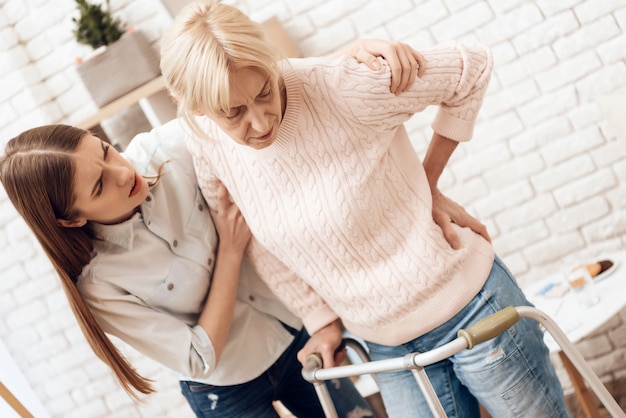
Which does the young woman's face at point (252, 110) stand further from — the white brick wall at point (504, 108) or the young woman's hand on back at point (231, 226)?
the white brick wall at point (504, 108)

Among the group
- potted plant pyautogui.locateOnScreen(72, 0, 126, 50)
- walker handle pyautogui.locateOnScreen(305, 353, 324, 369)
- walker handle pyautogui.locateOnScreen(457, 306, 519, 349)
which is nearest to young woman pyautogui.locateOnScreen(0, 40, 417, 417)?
walker handle pyautogui.locateOnScreen(305, 353, 324, 369)

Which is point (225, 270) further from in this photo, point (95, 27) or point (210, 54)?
point (95, 27)

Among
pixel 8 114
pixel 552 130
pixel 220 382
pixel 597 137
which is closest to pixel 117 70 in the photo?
pixel 8 114

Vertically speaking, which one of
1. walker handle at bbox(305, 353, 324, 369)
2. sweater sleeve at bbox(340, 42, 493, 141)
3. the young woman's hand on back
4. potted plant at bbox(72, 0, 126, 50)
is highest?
potted plant at bbox(72, 0, 126, 50)

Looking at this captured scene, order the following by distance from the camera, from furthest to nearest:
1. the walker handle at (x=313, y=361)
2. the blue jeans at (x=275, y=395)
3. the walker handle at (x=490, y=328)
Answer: the blue jeans at (x=275, y=395) → the walker handle at (x=313, y=361) → the walker handle at (x=490, y=328)

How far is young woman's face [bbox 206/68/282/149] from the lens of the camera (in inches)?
40.8

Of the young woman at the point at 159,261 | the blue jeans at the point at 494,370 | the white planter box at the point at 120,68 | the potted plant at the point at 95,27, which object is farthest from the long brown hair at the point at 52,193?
the potted plant at the point at 95,27

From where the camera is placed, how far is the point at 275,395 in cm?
153

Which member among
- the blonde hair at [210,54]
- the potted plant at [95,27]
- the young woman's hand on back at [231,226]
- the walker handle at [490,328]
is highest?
the potted plant at [95,27]

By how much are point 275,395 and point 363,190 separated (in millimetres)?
597

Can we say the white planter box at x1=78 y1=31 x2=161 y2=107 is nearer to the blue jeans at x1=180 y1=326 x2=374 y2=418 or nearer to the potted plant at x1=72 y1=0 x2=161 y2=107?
the potted plant at x1=72 y1=0 x2=161 y2=107

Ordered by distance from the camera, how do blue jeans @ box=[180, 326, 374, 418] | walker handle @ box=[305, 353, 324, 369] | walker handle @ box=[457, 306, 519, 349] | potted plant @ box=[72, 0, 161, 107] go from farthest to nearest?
potted plant @ box=[72, 0, 161, 107] < blue jeans @ box=[180, 326, 374, 418] < walker handle @ box=[305, 353, 324, 369] < walker handle @ box=[457, 306, 519, 349]

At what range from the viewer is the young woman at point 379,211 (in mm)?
1150

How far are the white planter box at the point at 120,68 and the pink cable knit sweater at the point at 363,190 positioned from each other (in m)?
1.03
